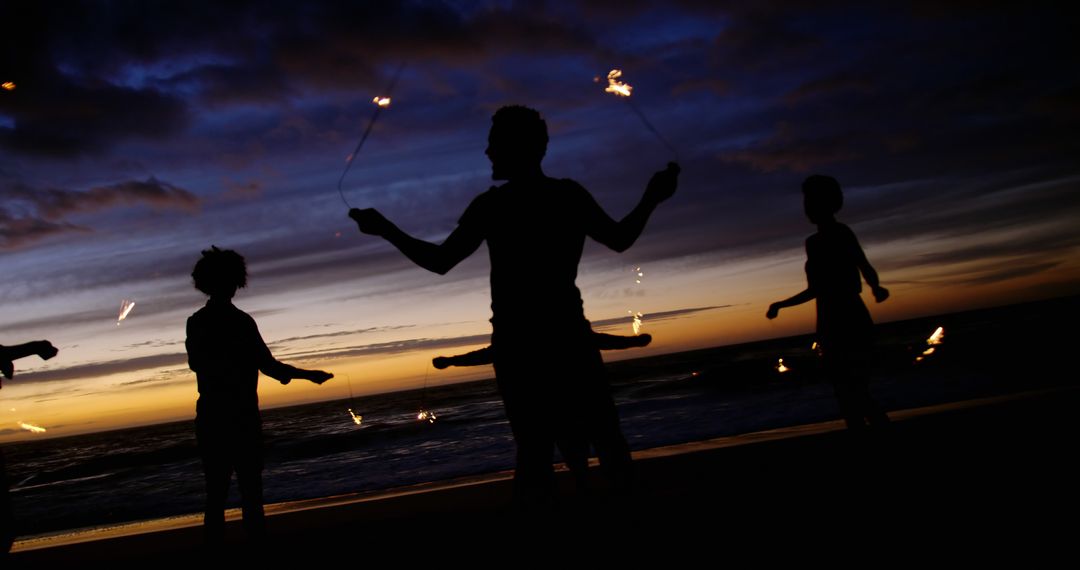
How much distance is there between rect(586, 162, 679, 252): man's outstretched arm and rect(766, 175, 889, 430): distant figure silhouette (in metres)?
2.76

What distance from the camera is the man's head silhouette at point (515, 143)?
8.18 ft

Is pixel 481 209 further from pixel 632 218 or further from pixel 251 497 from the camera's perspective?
pixel 251 497

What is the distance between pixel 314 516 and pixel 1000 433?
Answer: 643cm

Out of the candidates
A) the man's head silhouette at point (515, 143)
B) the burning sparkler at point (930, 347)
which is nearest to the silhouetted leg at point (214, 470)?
the man's head silhouette at point (515, 143)

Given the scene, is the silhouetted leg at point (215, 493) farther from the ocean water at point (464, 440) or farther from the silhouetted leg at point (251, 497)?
the ocean water at point (464, 440)

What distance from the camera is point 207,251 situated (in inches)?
185

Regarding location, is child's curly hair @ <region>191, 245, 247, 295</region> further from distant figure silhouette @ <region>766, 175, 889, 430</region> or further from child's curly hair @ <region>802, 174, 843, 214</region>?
child's curly hair @ <region>802, 174, 843, 214</region>

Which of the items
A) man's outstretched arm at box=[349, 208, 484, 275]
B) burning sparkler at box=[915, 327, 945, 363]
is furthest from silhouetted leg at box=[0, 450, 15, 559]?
burning sparkler at box=[915, 327, 945, 363]

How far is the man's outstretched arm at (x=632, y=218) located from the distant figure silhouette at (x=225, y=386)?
113 inches

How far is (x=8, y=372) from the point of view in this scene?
429cm

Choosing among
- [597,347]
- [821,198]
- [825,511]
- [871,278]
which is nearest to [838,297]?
[871,278]

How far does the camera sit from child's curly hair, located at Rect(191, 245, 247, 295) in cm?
455

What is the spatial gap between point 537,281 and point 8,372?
4038 millimetres

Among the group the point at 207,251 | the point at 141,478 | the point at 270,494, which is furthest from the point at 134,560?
the point at 141,478
